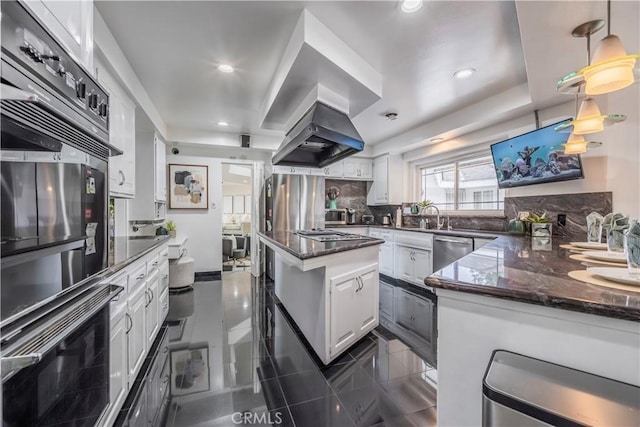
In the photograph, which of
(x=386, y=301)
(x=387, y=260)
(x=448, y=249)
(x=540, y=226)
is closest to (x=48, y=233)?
(x=386, y=301)

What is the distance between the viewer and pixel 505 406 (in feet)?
2.31

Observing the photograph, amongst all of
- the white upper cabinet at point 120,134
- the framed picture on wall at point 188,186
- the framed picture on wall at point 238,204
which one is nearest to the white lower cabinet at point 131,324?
the white upper cabinet at point 120,134

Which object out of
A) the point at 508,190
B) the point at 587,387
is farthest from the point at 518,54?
the point at 587,387

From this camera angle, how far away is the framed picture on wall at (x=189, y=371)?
1.82 metres

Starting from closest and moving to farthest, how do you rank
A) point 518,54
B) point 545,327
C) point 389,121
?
1. point 545,327
2. point 518,54
3. point 389,121

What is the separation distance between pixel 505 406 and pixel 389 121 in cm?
392

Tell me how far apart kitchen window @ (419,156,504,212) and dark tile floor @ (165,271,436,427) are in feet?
8.91

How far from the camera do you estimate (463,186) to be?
4469 millimetres

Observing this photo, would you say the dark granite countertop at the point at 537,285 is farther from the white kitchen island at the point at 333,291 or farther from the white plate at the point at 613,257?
the white kitchen island at the point at 333,291

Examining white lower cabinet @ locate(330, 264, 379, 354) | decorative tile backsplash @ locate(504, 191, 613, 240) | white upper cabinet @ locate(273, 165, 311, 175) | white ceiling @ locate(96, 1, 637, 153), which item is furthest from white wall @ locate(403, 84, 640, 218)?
white upper cabinet @ locate(273, 165, 311, 175)

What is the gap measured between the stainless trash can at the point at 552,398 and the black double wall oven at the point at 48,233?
116 cm

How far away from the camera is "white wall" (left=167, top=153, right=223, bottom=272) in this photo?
15.8 ft

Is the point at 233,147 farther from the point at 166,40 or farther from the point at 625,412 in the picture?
Result: the point at 625,412

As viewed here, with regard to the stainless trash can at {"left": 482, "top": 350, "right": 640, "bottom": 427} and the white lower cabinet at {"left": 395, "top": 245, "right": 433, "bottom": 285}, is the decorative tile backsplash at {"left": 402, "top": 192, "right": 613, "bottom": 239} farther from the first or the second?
the stainless trash can at {"left": 482, "top": 350, "right": 640, "bottom": 427}
